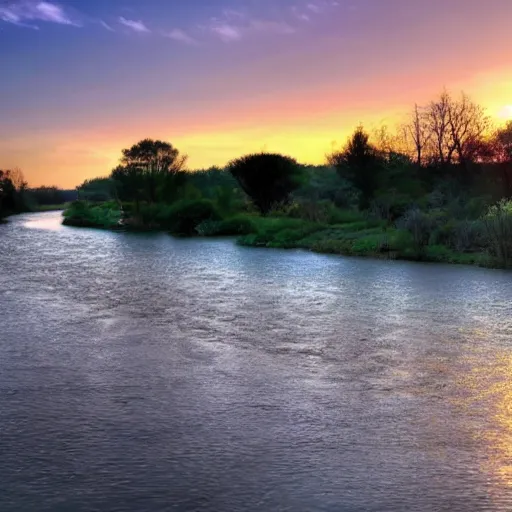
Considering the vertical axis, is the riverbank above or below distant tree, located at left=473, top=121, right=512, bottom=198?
below

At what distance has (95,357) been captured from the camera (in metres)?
8.12

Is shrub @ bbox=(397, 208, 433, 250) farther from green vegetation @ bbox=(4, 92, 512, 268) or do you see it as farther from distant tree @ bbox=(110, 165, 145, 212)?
distant tree @ bbox=(110, 165, 145, 212)

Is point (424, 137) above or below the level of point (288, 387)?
above

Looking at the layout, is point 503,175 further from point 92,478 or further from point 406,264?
point 92,478

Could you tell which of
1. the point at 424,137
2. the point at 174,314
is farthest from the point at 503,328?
the point at 424,137

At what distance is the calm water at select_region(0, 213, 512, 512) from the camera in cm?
433

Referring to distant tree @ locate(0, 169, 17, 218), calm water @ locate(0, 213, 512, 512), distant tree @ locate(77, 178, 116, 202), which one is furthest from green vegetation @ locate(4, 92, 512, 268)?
distant tree @ locate(77, 178, 116, 202)

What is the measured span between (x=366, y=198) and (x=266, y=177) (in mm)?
7132

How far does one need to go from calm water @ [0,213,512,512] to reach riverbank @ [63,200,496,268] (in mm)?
6084

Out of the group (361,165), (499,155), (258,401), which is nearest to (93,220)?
(361,165)

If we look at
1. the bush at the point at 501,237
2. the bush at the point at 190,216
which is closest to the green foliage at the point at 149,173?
the bush at the point at 190,216

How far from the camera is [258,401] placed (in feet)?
20.4

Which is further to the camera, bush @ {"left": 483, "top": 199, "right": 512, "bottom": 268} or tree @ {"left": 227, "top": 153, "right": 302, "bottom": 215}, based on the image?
tree @ {"left": 227, "top": 153, "right": 302, "bottom": 215}

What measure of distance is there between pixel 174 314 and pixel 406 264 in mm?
9228
